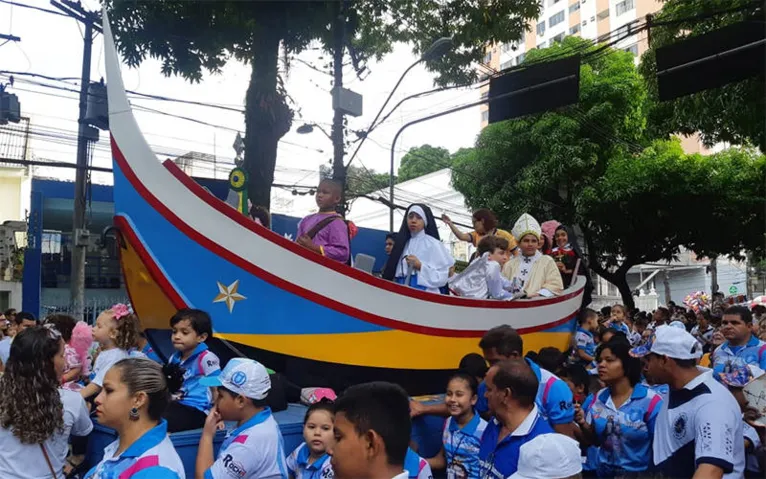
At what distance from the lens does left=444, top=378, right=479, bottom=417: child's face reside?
384 cm

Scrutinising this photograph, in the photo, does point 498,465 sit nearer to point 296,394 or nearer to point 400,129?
point 296,394

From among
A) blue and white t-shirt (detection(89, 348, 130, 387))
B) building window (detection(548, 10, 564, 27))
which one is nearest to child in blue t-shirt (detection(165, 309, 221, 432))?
blue and white t-shirt (detection(89, 348, 130, 387))

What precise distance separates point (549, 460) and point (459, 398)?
1.56m

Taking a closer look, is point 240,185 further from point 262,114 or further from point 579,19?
point 579,19

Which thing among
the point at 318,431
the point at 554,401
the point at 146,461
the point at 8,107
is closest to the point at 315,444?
the point at 318,431

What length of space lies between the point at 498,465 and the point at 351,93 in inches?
348

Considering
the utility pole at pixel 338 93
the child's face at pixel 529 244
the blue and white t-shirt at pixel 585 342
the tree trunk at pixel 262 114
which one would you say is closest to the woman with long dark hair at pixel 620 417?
the child's face at pixel 529 244

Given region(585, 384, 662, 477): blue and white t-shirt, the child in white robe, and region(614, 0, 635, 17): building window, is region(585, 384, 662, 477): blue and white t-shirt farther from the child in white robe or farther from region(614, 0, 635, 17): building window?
region(614, 0, 635, 17): building window

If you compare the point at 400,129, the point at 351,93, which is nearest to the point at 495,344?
the point at 351,93

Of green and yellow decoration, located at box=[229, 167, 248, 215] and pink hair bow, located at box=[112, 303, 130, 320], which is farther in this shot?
green and yellow decoration, located at box=[229, 167, 248, 215]

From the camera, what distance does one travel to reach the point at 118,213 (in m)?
5.45

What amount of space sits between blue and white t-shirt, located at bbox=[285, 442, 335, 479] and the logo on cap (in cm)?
52

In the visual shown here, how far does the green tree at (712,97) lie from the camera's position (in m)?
9.92

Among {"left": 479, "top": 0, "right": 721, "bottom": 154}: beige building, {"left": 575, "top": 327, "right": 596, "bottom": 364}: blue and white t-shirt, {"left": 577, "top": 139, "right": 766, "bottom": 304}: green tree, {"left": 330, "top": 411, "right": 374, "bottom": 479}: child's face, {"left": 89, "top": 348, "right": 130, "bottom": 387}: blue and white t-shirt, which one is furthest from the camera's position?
{"left": 479, "top": 0, "right": 721, "bottom": 154}: beige building
